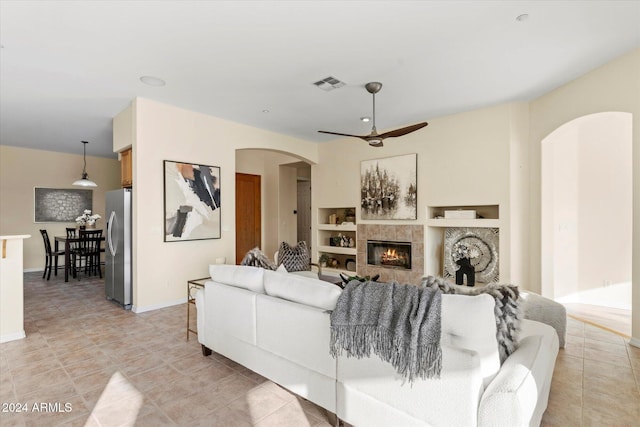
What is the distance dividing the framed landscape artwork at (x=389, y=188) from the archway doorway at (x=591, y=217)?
6.25 feet

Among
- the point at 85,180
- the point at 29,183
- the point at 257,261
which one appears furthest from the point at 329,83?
the point at 29,183

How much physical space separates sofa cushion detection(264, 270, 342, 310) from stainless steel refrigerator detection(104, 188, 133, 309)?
2911mm

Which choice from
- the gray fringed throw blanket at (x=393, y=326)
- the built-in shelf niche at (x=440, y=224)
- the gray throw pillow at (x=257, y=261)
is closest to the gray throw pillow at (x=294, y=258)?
the gray throw pillow at (x=257, y=261)

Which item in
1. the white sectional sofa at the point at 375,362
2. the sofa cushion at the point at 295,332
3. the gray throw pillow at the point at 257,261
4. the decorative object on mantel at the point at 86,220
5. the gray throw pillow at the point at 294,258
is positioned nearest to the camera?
the white sectional sofa at the point at 375,362

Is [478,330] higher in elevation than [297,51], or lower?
lower

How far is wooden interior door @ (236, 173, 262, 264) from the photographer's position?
7.31 meters

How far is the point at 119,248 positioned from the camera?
448 centimetres

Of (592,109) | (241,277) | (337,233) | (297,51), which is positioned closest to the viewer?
(241,277)

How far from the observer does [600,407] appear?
2123mm

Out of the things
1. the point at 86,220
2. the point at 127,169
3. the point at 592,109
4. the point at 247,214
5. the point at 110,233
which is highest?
the point at 592,109

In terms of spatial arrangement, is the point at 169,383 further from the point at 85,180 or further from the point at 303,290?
the point at 85,180

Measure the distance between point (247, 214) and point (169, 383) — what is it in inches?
206

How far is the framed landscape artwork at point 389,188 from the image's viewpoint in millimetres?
5461

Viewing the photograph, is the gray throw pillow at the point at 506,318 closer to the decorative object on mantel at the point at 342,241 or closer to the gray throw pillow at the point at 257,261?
the gray throw pillow at the point at 257,261
